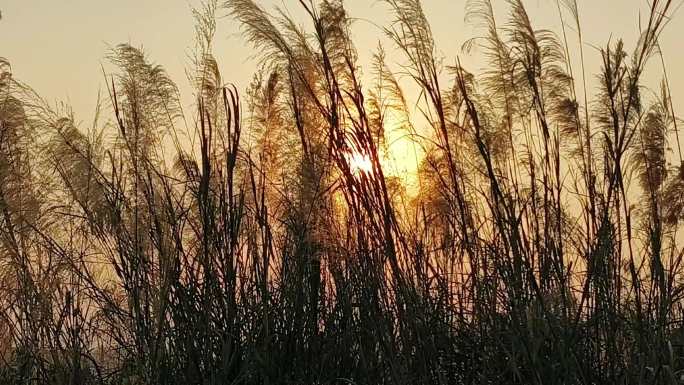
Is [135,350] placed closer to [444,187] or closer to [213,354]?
[213,354]

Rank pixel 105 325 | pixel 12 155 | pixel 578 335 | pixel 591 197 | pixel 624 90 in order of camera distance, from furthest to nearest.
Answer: pixel 12 155
pixel 105 325
pixel 624 90
pixel 591 197
pixel 578 335

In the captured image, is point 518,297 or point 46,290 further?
point 46,290

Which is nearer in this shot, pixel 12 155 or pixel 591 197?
pixel 591 197

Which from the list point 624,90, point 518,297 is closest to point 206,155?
point 518,297

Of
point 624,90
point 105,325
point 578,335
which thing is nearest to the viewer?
point 578,335

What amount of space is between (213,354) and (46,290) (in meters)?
1.10

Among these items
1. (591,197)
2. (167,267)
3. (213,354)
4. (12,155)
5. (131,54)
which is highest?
(131,54)

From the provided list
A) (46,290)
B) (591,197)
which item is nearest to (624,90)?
(591,197)

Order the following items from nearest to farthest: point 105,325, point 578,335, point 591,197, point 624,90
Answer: point 578,335, point 591,197, point 624,90, point 105,325

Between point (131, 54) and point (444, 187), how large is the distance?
1.68m

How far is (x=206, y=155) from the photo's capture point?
3.33 m

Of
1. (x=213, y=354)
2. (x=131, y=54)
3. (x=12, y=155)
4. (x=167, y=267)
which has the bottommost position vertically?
(x=213, y=354)

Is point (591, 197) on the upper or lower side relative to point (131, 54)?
lower

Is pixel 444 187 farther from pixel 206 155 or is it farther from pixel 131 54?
pixel 131 54
